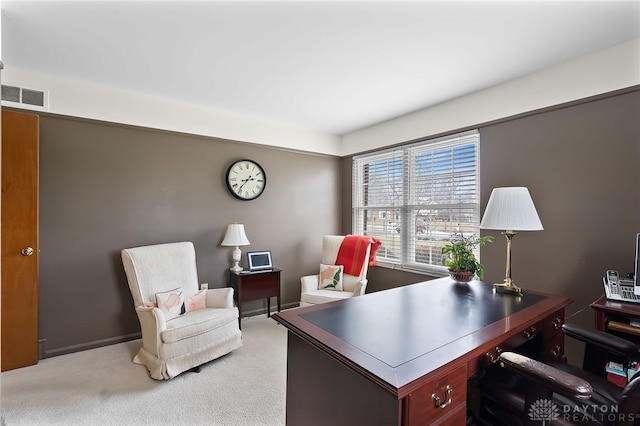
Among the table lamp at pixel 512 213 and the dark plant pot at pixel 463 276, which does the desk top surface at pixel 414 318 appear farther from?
the table lamp at pixel 512 213

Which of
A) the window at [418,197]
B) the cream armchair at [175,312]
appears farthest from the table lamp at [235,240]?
the window at [418,197]

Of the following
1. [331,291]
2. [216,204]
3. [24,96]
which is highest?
[24,96]

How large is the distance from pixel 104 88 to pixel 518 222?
3679 mm

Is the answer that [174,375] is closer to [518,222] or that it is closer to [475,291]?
[475,291]

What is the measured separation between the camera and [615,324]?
5.63ft

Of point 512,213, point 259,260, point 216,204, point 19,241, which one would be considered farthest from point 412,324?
point 19,241

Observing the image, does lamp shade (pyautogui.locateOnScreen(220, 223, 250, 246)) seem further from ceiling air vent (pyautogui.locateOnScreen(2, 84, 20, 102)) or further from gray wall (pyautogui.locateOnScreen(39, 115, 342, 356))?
ceiling air vent (pyautogui.locateOnScreen(2, 84, 20, 102))

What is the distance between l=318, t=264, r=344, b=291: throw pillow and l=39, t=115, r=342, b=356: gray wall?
0.67 meters

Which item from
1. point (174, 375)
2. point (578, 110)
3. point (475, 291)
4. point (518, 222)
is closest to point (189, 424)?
point (174, 375)

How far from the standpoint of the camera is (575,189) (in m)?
2.25

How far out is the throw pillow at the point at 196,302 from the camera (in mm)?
2721

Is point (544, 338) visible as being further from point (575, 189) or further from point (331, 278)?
point (331, 278)

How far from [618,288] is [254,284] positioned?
121 inches

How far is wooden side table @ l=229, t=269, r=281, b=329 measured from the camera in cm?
319
